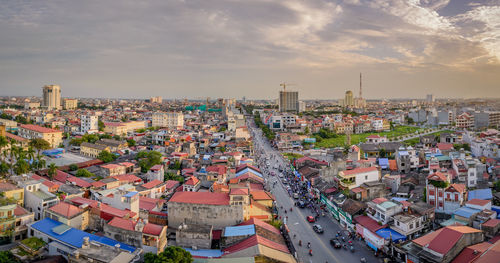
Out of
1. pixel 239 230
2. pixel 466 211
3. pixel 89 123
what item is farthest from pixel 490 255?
pixel 89 123

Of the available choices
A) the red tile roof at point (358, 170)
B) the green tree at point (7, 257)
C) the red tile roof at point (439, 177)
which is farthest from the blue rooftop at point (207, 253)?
the red tile roof at point (439, 177)

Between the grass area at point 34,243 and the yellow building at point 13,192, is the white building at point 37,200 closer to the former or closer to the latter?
the yellow building at point 13,192

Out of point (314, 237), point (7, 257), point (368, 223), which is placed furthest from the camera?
point (314, 237)

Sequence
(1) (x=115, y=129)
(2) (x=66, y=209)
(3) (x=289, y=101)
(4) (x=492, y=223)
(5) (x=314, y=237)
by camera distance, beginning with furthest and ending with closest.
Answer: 1. (3) (x=289, y=101)
2. (1) (x=115, y=129)
3. (5) (x=314, y=237)
4. (2) (x=66, y=209)
5. (4) (x=492, y=223)

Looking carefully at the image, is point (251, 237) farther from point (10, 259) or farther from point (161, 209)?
point (10, 259)

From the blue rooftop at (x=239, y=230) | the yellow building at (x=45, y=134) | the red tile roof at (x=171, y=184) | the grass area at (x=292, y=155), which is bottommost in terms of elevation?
the blue rooftop at (x=239, y=230)

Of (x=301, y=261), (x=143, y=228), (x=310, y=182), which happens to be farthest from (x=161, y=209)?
(x=310, y=182)

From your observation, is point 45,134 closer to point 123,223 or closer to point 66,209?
point 66,209
